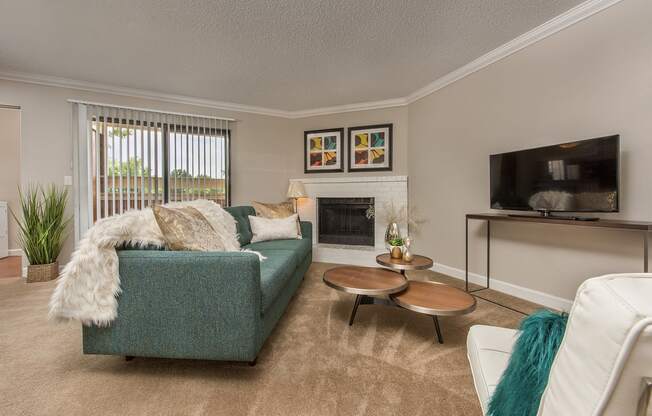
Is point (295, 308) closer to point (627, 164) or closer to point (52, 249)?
point (627, 164)

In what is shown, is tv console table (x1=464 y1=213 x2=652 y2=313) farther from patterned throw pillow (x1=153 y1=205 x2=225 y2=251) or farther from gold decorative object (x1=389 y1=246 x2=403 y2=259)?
patterned throw pillow (x1=153 y1=205 x2=225 y2=251)

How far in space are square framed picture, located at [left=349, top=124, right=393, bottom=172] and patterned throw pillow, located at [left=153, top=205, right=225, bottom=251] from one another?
2804 millimetres

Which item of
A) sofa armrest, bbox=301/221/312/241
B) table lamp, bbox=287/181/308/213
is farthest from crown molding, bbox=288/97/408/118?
sofa armrest, bbox=301/221/312/241

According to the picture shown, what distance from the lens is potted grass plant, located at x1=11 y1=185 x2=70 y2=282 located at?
10.1 feet

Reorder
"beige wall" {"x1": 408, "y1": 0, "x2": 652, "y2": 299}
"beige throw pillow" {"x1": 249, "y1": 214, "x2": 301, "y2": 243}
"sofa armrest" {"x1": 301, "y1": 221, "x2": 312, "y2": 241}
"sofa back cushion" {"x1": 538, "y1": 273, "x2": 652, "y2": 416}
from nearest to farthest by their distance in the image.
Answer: "sofa back cushion" {"x1": 538, "y1": 273, "x2": 652, "y2": 416} < "beige wall" {"x1": 408, "y1": 0, "x2": 652, "y2": 299} < "beige throw pillow" {"x1": 249, "y1": 214, "x2": 301, "y2": 243} < "sofa armrest" {"x1": 301, "y1": 221, "x2": 312, "y2": 241}

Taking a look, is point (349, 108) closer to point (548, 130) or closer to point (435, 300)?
point (548, 130)

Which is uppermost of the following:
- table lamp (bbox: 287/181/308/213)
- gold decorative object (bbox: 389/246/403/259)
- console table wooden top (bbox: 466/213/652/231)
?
table lamp (bbox: 287/181/308/213)

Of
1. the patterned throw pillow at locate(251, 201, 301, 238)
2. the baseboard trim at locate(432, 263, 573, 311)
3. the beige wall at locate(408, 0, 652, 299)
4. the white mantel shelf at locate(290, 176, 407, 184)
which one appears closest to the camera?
the beige wall at locate(408, 0, 652, 299)

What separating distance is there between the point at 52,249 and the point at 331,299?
3.29 m

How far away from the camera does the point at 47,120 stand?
332 cm

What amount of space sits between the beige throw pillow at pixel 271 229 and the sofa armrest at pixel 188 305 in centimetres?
173

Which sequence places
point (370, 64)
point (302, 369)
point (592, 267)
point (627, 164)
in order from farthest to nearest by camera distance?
point (370, 64) → point (592, 267) → point (627, 164) → point (302, 369)

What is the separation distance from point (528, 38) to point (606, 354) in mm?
3073

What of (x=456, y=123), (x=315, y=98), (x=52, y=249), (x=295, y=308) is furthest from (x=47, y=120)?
(x=456, y=123)
